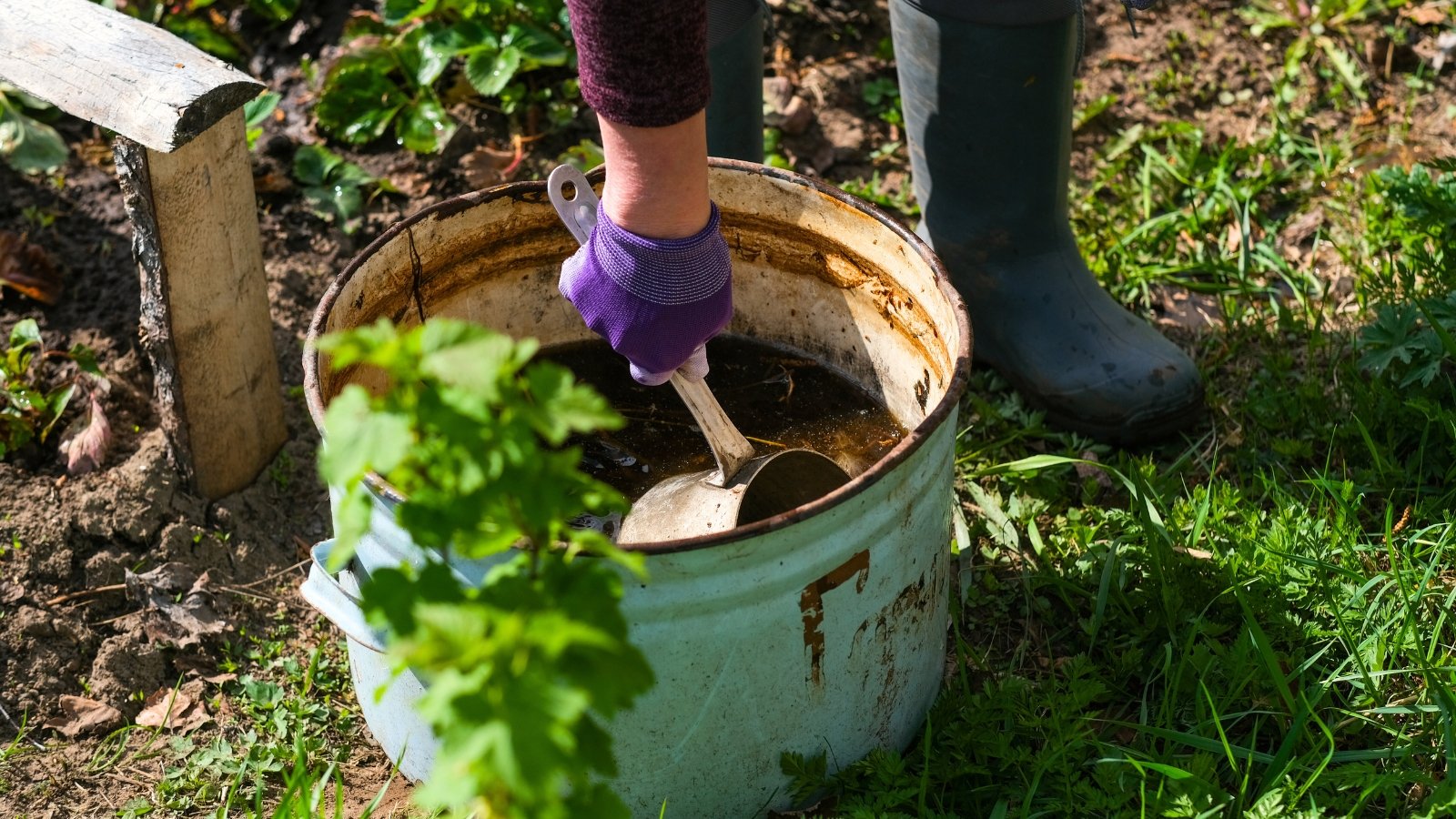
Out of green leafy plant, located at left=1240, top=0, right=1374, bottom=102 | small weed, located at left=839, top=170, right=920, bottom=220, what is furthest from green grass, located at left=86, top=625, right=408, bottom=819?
green leafy plant, located at left=1240, top=0, right=1374, bottom=102

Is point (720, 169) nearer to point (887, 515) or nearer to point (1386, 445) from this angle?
point (887, 515)

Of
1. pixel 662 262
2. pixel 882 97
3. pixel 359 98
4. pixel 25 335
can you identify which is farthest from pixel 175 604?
pixel 882 97

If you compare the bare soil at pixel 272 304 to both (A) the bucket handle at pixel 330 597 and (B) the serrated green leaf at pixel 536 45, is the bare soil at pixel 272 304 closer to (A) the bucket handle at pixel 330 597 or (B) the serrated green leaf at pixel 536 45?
(B) the serrated green leaf at pixel 536 45

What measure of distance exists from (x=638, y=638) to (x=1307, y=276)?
1.79 m

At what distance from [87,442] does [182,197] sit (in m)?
0.53

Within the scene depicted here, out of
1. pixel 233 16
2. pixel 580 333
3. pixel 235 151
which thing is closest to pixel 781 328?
pixel 580 333

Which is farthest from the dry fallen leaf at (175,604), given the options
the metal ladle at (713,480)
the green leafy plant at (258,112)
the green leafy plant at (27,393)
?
the green leafy plant at (258,112)

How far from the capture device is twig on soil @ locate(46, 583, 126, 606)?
2047mm

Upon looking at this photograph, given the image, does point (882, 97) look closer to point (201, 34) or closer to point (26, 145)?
point (201, 34)

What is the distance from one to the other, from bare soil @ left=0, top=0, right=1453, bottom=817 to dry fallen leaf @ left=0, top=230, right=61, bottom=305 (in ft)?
0.11

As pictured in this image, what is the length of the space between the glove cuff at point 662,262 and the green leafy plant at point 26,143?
5.17ft

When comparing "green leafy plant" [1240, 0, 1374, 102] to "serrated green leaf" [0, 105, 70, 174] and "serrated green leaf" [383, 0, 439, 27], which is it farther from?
"serrated green leaf" [0, 105, 70, 174]

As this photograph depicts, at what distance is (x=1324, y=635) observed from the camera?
71.0 inches

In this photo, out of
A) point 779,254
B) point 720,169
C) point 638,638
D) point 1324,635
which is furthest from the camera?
point 779,254
